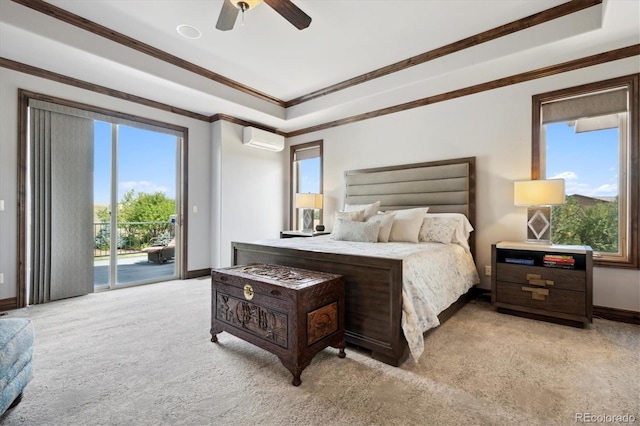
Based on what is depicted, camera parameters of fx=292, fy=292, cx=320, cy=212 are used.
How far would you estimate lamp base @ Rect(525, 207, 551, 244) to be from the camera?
10.3 feet

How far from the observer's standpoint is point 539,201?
2.91m

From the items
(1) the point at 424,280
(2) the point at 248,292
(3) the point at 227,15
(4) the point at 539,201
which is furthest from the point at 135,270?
(4) the point at 539,201

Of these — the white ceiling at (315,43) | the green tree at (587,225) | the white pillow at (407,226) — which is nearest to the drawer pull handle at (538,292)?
the green tree at (587,225)

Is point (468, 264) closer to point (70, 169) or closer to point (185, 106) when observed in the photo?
point (185, 106)

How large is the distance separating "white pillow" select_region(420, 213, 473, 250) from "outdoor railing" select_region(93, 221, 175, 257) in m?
3.90

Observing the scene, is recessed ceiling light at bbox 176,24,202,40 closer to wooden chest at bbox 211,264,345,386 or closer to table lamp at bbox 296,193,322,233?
wooden chest at bbox 211,264,345,386

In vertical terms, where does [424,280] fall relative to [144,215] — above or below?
below

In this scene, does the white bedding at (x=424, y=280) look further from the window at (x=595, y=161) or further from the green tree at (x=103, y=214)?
the green tree at (x=103, y=214)

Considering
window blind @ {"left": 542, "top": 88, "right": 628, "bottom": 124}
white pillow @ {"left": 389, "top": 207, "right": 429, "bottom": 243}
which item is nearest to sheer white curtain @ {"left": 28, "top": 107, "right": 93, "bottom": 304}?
white pillow @ {"left": 389, "top": 207, "right": 429, "bottom": 243}

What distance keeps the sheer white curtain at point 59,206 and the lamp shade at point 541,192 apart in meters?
5.08

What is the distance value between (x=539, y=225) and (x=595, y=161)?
0.86 m

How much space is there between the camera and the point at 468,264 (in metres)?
3.27

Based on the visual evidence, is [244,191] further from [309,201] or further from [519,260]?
[519,260]

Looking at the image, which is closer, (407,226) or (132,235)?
(407,226)
